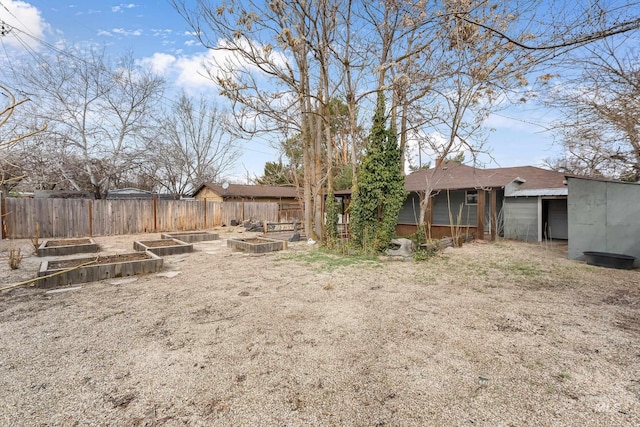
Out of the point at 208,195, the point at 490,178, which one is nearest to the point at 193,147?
the point at 208,195

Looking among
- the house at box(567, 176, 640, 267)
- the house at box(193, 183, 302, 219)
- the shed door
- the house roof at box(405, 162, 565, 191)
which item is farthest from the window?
the house at box(193, 183, 302, 219)

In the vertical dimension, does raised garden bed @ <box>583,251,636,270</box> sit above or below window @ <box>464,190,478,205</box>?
below

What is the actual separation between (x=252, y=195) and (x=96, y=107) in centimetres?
1080

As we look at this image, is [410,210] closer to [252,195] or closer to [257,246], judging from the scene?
[257,246]

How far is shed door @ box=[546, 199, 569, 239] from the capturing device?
1181cm

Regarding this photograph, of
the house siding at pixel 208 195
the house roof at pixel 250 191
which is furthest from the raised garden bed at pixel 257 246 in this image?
the house siding at pixel 208 195

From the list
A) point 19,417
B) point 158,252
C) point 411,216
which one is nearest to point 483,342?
point 19,417

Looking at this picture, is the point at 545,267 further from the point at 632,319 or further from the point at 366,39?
the point at 366,39

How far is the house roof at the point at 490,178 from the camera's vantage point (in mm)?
11594

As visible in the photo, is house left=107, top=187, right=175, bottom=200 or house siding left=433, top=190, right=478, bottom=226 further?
house left=107, top=187, right=175, bottom=200

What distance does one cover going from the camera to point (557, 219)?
12.1 metres

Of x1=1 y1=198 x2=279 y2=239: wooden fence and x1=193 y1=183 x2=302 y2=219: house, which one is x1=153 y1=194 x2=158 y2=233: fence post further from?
x1=193 y1=183 x2=302 y2=219: house

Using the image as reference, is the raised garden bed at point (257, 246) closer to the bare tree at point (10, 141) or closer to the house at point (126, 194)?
the bare tree at point (10, 141)

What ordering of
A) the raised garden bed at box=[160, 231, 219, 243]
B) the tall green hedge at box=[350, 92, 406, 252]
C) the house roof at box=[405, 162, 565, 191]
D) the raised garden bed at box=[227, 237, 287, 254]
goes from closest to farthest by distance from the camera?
the tall green hedge at box=[350, 92, 406, 252], the raised garden bed at box=[227, 237, 287, 254], the raised garden bed at box=[160, 231, 219, 243], the house roof at box=[405, 162, 565, 191]
